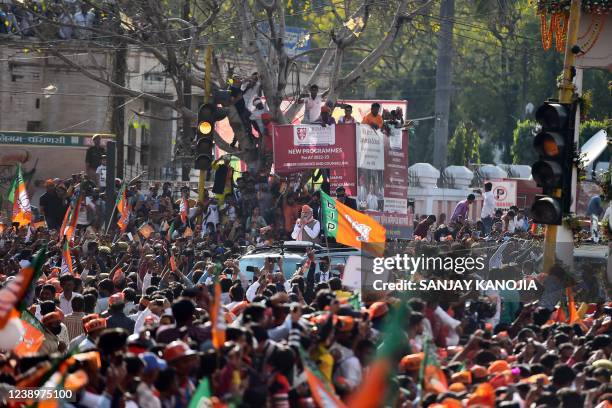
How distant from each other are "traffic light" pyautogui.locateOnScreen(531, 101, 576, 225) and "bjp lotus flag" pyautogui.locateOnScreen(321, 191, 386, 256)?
340 cm

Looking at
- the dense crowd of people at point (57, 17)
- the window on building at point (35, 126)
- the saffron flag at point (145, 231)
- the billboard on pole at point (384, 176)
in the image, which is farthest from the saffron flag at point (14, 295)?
the window on building at point (35, 126)

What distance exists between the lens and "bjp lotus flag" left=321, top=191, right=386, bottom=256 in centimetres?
1628

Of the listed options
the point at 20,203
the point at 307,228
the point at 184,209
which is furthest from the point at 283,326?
the point at 184,209

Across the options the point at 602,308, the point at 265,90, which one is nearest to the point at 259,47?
the point at 265,90

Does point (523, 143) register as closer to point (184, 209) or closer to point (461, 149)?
point (461, 149)

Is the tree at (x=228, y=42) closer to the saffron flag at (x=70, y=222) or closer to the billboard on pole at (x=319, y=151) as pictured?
the billboard on pole at (x=319, y=151)

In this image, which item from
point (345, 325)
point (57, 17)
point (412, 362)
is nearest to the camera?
point (345, 325)

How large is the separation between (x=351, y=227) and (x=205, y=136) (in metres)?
4.74

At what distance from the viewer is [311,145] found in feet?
73.4

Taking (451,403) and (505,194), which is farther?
(505,194)

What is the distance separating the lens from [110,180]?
73.0ft

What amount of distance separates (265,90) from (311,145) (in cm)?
319

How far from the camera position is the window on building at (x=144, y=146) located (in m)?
41.0

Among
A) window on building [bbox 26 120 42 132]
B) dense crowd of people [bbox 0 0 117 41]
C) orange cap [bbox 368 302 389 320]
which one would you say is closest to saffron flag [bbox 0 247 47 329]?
orange cap [bbox 368 302 389 320]
